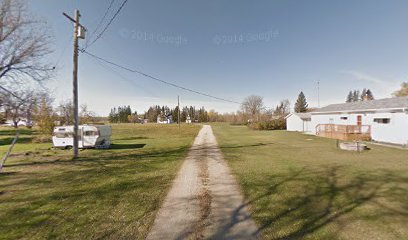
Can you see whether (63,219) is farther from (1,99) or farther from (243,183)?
(1,99)

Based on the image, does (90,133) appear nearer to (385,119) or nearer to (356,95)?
(385,119)

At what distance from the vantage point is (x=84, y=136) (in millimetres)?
16375

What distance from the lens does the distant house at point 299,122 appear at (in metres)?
35.6

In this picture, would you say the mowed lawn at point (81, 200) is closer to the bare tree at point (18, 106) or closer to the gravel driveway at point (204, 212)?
the gravel driveway at point (204, 212)

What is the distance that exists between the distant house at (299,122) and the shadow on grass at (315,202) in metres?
30.0

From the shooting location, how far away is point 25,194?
614 centimetres

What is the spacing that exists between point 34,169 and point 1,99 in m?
4.82

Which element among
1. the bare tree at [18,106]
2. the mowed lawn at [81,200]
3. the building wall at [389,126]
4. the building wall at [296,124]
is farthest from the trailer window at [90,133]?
the building wall at [296,124]

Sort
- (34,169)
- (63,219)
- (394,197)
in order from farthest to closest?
(34,169), (394,197), (63,219)

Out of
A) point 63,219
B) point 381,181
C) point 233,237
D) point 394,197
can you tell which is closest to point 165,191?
point 63,219

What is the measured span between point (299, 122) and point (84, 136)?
113ft

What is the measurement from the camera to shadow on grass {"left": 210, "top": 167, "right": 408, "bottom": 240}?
402 cm

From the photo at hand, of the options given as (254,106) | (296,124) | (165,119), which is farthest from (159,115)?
(296,124)

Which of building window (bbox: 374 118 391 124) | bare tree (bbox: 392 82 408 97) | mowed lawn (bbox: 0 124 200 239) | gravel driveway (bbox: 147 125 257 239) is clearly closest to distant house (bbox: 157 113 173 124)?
bare tree (bbox: 392 82 408 97)
